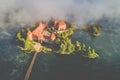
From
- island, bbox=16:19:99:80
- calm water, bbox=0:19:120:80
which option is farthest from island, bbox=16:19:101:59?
calm water, bbox=0:19:120:80

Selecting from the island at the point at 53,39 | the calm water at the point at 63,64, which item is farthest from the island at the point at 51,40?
the calm water at the point at 63,64

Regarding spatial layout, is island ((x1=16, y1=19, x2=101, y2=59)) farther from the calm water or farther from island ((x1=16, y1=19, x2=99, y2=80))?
the calm water

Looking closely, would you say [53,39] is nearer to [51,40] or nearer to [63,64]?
[51,40]

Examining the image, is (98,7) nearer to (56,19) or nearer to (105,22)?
(105,22)

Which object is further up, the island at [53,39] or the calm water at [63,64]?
the island at [53,39]

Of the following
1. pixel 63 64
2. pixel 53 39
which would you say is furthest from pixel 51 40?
pixel 63 64

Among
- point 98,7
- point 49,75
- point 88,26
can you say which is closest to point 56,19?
point 88,26

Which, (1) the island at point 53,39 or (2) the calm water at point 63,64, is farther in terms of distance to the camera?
(1) the island at point 53,39

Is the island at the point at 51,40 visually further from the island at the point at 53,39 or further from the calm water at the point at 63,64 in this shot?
the calm water at the point at 63,64
